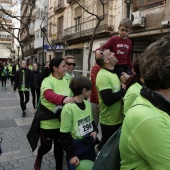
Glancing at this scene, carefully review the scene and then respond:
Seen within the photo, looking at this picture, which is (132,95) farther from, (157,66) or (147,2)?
(147,2)

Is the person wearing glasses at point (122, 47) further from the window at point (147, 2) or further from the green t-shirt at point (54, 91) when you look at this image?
the window at point (147, 2)

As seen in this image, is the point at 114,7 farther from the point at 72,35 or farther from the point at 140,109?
the point at 140,109

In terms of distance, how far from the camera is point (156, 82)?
47.6 inches

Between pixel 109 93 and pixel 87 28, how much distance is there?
55.0 ft

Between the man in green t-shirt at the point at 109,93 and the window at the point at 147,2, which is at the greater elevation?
the window at the point at 147,2

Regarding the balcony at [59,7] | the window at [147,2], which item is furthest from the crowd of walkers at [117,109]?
the balcony at [59,7]

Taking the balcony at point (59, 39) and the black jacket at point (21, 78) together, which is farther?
the balcony at point (59, 39)

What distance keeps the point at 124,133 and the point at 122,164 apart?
20cm

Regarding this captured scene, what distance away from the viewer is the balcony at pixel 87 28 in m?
16.0

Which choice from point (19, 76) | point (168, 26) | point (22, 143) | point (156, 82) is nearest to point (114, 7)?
point (168, 26)

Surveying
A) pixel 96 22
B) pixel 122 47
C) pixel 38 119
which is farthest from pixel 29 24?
pixel 38 119

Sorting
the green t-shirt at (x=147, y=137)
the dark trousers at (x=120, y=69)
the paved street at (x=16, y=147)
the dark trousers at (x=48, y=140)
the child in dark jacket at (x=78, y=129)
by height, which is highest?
the dark trousers at (x=120, y=69)

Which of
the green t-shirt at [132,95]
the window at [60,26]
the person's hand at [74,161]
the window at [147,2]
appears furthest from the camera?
the window at [60,26]

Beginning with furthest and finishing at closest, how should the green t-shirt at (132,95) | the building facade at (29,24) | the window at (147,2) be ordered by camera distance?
the building facade at (29,24) → the window at (147,2) → the green t-shirt at (132,95)
